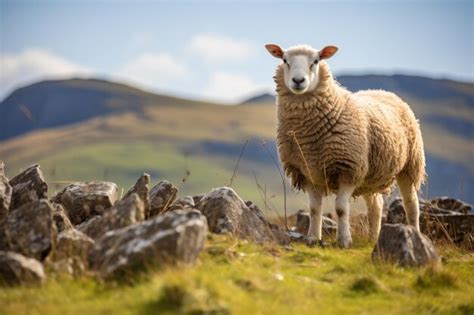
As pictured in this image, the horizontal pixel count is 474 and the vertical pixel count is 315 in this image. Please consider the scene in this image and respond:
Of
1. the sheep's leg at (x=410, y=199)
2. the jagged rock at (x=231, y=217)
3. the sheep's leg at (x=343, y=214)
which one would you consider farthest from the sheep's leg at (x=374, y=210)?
the jagged rock at (x=231, y=217)

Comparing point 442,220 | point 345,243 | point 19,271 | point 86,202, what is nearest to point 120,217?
point 19,271

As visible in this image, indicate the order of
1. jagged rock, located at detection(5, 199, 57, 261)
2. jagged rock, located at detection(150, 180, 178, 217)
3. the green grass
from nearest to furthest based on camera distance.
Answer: the green grass, jagged rock, located at detection(5, 199, 57, 261), jagged rock, located at detection(150, 180, 178, 217)

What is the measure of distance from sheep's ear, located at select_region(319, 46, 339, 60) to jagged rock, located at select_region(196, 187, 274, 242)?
382cm

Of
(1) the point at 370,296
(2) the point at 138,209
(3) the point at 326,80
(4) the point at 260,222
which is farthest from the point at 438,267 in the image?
(3) the point at 326,80

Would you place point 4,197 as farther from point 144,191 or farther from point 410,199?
point 410,199

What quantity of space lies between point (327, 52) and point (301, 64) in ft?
3.34

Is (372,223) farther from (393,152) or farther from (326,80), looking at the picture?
(326,80)

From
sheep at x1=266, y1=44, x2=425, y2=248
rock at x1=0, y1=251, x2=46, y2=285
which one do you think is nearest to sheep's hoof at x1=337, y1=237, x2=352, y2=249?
sheep at x1=266, y1=44, x2=425, y2=248

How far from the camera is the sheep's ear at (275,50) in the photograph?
1327cm

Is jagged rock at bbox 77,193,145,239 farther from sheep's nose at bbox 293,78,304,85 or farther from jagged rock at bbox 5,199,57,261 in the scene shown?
sheep's nose at bbox 293,78,304,85

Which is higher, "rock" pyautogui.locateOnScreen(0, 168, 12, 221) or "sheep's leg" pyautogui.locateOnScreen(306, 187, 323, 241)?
"rock" pyautogui.locateOnScreen(0, 168, 12, 221)

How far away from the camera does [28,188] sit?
10.7 meters

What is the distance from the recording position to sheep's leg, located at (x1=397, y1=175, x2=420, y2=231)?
48.0ft

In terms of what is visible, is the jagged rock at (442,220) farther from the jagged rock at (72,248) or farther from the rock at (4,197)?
A: the rock at (4,197)
